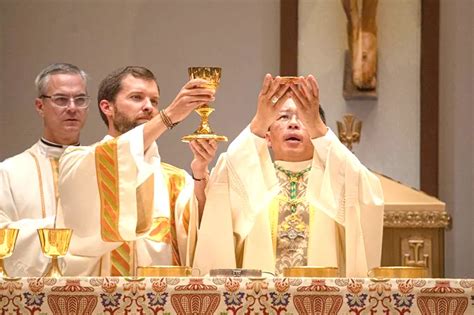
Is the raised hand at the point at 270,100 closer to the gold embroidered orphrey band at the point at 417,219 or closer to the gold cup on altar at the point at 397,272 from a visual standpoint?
the gold cup on altar at the point at 397,272

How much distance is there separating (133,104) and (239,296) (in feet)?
5.88

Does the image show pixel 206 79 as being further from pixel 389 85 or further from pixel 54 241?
pixel 389 85

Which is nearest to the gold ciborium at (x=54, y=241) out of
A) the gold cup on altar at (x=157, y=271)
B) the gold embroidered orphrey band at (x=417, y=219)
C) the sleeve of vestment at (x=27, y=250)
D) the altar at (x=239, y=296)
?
the gold cup on altar at (x=157, y=271)

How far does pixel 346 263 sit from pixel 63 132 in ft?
5.36

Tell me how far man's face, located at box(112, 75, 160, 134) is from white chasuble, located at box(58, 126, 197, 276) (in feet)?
1.27

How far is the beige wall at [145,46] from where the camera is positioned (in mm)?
7703

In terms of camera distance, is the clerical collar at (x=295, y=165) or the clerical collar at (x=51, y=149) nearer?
the clerical collar at (x=295, y=165)

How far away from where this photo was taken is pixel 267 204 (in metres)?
4.68

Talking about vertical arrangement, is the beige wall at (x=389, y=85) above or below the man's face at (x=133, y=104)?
above

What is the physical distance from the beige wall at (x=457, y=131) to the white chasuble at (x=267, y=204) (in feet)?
9.11

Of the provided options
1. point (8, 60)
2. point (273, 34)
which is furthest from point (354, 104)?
point (8, 60)

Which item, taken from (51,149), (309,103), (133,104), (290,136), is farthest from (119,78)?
(309,103)

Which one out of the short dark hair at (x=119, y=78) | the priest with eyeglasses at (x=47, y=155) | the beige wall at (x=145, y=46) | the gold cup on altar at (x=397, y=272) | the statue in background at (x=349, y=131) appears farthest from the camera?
the beige wall at (x=145, y=46)

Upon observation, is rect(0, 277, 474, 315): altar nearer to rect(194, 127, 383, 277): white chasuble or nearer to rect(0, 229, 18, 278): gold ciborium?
rect(0, 229, 18, 278): gold ciborium
